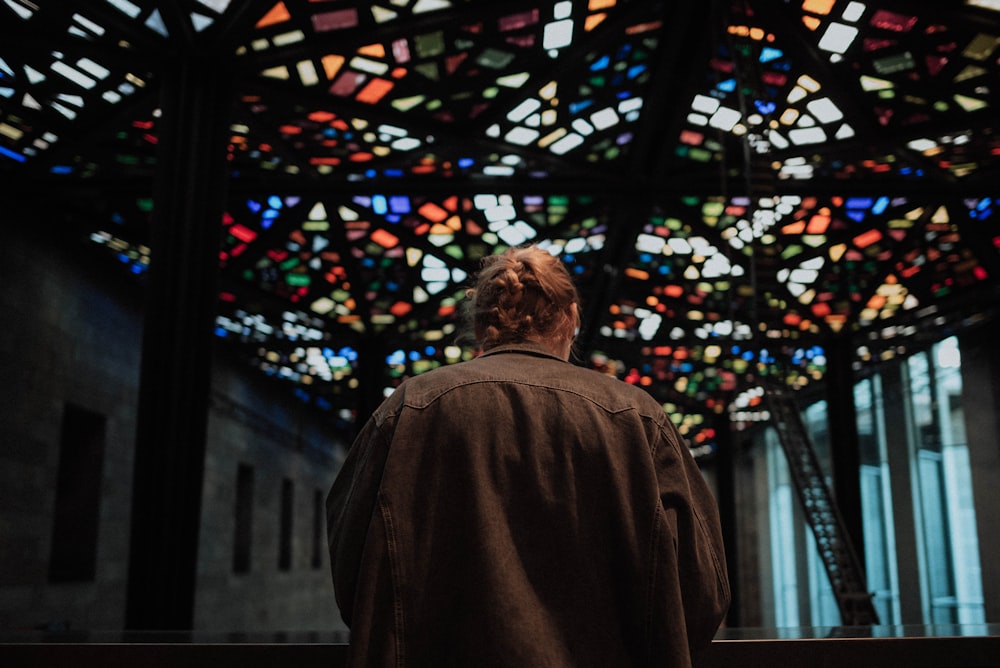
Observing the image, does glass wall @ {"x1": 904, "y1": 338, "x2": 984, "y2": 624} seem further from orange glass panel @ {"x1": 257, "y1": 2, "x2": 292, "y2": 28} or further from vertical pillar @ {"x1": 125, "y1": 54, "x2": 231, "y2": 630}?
vertical pillar @ {"x1": 125, "y1": 54, "x2": 231, "y2": 630}

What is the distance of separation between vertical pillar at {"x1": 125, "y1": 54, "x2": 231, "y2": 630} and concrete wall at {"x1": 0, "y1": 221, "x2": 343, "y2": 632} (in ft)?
3.35

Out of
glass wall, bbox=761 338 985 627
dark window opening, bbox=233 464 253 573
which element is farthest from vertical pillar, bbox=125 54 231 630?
dark window opening, bbox=233 464 253 573

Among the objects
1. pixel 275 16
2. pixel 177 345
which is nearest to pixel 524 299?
pixel 177 345

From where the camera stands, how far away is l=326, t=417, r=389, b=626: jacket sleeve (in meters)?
2.27

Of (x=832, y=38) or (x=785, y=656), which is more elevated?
Answer: (x=832, y=38)

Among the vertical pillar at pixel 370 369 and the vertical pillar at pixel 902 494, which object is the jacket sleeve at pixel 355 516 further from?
the vertical pillar at pixel 902 494

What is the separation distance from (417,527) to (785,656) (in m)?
1.37

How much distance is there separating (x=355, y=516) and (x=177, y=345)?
7960 mm

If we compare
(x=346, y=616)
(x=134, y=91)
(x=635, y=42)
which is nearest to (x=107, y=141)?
(x=134, y=91)

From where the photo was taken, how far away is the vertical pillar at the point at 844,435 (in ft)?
70.6

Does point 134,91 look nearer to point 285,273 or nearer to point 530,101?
point 530,101

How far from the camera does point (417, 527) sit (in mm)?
2266

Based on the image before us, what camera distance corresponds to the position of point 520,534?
224 centimetres

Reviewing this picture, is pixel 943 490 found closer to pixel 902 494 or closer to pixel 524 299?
pixel 902 494
